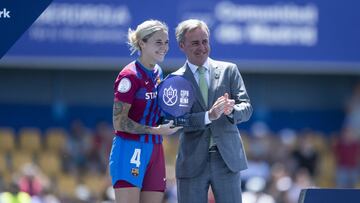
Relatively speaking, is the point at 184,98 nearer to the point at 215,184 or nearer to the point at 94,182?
the point at 215,184

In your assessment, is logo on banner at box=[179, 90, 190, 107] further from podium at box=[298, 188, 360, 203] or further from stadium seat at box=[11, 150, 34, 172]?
stadium seat at box=[11, 150, 34, 172]

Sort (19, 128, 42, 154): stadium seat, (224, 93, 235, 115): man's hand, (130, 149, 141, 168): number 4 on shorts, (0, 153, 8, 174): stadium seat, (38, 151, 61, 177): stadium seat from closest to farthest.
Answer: (224, 93, 235, 115): man's hand → (130, 149, 141, 168): number 4 on shorts → (0, 153, 8, 174): stadium seat → (38, 151, 61, 177): stadium seat → (19, 128, 42, 154): stadium seat

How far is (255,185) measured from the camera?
49.1ft

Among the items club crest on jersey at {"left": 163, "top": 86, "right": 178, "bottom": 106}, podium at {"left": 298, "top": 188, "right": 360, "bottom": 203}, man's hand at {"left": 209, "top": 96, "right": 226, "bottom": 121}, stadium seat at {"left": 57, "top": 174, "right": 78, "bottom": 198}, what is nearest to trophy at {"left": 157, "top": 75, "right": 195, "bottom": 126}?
club crest on jersey at {"left": 163, "top": 86, "right": 178, "bottom": 106}

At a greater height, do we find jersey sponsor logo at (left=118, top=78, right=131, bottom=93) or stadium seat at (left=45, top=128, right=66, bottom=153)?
jersey sponsor logo at (left=118, top=78, right=131, bottom=93)

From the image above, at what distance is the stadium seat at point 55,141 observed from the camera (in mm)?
17594

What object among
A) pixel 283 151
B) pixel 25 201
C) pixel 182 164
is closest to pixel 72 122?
pixel 283 151

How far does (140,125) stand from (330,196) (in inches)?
54.5

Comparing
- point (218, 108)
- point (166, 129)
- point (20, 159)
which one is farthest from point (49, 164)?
point (218, 108)

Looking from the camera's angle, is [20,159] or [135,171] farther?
[20,159]

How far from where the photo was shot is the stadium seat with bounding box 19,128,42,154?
57.6 feet

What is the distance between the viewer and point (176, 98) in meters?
6.86

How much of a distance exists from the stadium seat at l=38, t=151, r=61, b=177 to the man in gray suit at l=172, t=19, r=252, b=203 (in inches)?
386

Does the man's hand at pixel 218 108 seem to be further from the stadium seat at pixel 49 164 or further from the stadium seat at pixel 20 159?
the stadium seat at pixel 49 164
